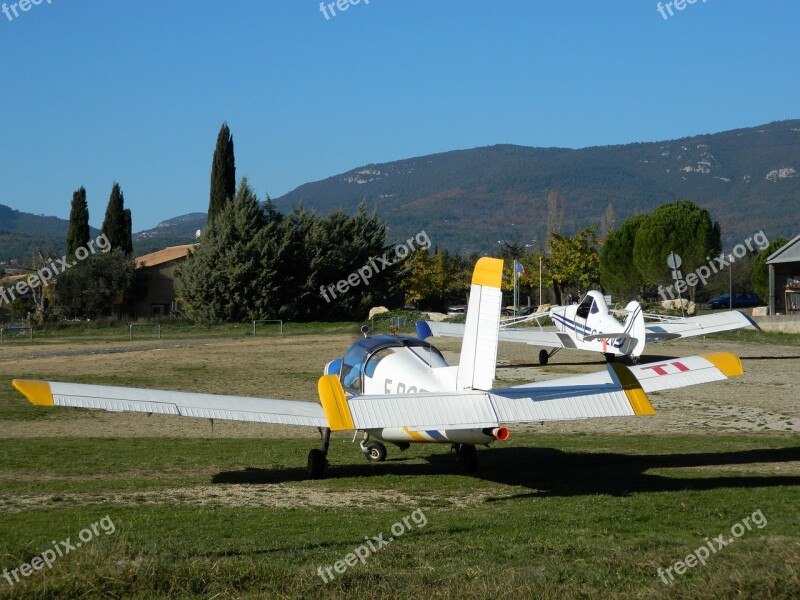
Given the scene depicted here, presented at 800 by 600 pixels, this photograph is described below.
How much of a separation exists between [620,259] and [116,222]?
→ 120 feet

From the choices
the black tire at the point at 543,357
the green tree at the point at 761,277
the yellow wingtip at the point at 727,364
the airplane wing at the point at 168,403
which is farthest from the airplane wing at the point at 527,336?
the green tree at the point at 761,277

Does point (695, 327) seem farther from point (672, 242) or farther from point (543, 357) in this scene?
point (672, 242)

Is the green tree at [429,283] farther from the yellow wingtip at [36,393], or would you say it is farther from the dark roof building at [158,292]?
the yellow wingtip at [36,393]

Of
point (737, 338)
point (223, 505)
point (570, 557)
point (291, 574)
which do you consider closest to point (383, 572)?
point (291, 574)

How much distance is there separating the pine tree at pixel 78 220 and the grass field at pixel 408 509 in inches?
1966

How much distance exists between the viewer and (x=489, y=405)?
355 inches

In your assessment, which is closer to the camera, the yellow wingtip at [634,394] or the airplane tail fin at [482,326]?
the airplane tail fin at [482,326]

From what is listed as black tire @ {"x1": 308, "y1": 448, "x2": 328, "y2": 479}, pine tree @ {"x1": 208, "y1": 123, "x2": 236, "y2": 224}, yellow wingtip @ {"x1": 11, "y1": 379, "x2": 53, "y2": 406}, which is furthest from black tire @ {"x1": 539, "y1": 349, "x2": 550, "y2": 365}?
pine tree @ {"x1": 208, "y1": 123, "x2": 236, "y2": 224}

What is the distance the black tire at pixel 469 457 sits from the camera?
1125cm

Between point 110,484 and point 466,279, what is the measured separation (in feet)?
272

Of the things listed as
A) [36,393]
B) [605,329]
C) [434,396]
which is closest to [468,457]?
[434,396]

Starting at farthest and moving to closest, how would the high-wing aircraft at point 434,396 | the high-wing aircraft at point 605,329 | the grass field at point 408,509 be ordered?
the high-wing aircraft at point 605,329 < the high-wing aircraft at point 434,396 < the grass field at point 408,509

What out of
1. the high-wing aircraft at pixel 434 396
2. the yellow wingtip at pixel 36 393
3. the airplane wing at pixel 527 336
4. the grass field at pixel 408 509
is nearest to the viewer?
the grass field at pixel 408 509

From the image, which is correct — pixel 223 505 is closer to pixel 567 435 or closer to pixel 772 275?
pixel 567 435
